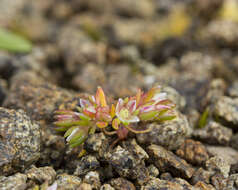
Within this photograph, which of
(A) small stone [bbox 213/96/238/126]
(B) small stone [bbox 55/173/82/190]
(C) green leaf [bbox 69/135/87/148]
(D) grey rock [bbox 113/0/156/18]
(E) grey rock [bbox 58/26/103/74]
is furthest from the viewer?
(D) grey rock [bbox 113/0/156/18]

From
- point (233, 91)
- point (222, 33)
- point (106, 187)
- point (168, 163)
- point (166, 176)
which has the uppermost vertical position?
point (222, 33)

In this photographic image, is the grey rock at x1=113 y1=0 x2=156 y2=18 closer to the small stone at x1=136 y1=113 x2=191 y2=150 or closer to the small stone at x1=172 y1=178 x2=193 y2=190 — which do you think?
the small stone at x1=136 y1=113 x2=191 y2=150

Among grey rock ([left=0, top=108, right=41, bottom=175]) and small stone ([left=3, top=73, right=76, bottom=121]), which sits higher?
small stone ([left=3, top=73, right=76, bottom=121])

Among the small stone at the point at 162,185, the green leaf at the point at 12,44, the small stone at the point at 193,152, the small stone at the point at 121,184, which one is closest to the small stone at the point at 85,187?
the small stone at the point at 121,184

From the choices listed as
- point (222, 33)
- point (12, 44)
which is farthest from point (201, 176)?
point (12, 44)

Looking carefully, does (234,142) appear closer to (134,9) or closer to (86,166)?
(86,166)

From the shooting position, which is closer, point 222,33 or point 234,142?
point 234,142

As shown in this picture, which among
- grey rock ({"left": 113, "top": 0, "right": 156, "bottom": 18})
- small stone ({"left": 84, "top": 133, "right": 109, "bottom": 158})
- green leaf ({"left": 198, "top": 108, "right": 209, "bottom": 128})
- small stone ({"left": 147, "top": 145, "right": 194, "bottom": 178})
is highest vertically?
grey rock ({"left": 113, "top": 0, "right": 156, "bottom": 18})

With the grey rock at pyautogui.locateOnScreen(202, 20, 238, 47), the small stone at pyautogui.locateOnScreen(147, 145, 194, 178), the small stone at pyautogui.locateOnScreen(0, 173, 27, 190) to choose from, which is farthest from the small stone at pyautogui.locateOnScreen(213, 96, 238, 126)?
the grey rock at pyautogui.locateOnScreen(202, 20, 238, 47)
